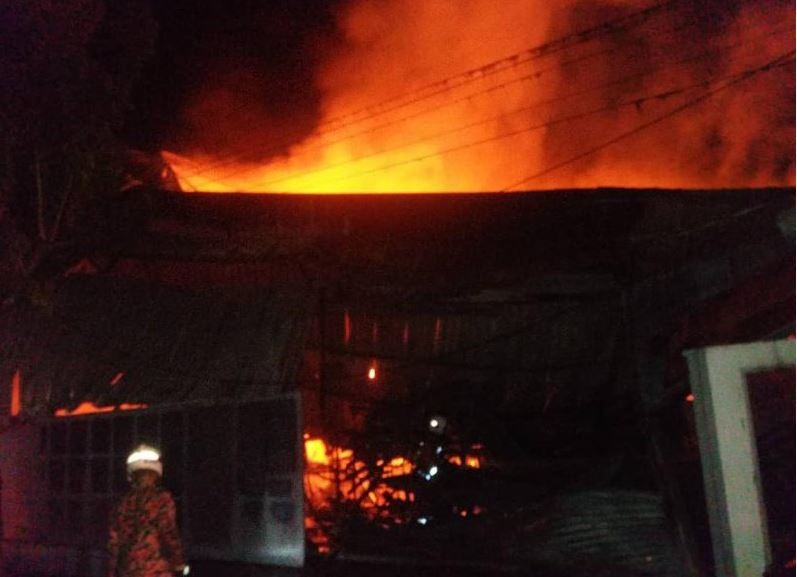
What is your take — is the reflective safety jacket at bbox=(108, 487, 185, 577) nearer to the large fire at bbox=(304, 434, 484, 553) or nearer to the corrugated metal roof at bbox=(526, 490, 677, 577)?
the large fire at bbox=(304, 434, 484, 553)

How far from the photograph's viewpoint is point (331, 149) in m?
15.0

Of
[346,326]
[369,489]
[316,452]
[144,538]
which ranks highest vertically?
[346,326]

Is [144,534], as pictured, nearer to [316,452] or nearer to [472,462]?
[316,452]

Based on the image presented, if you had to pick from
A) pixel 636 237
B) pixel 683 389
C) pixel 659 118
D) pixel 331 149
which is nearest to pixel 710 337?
pixel 683 389

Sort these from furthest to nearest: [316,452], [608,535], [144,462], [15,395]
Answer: [15,395]
[316,452]
[608,535]
[144,462]

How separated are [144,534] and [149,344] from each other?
356cm

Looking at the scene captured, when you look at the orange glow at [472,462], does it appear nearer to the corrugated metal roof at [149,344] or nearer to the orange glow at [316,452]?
the orange glow at [316,452]

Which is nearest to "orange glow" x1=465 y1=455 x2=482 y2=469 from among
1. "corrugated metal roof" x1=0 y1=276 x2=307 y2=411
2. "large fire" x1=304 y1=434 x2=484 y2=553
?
"large fire" x1=304 y1=434 x2=484 y2=553

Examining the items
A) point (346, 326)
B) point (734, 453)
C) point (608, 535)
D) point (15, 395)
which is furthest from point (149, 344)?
point (734, 453)

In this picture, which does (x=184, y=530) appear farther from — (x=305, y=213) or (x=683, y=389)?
(x=683, y=389)

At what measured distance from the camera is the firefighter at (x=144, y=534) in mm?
5828

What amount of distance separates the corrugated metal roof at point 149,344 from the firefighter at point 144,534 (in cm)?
269

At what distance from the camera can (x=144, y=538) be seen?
230 inches

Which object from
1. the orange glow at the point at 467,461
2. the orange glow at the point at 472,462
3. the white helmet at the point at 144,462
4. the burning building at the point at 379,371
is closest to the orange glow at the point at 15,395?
the burning building at the point at 379,371
